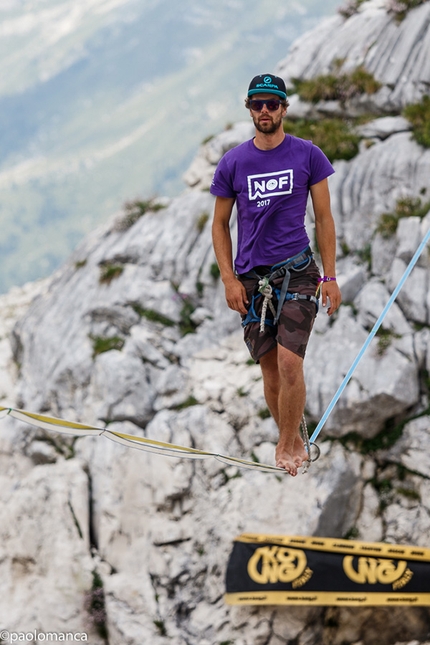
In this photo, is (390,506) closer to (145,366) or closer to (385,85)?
(145,366)

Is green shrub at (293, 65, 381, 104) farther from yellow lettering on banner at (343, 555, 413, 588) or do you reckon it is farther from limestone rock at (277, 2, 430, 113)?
yellow lettering on banner at (343, 555, 413, 588)

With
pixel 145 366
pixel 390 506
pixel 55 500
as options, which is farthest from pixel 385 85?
pixel 55 500

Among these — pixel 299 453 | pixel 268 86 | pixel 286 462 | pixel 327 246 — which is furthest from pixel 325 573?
pixel 268 86

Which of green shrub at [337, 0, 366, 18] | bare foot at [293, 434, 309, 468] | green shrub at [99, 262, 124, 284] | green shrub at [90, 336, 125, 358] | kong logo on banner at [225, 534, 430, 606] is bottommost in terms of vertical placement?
kong logo on banner at [225, 534, 430, 606]

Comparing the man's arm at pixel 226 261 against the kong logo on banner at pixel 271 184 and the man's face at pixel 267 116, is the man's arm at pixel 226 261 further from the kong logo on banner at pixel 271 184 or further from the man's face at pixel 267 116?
the man's face at pixel 267 116

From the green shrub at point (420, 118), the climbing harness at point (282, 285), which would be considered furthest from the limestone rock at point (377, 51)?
the climbing harness at point (282, 285)

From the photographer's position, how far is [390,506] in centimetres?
1872

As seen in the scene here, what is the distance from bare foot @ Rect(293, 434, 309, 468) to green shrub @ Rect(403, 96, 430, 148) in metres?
14.5

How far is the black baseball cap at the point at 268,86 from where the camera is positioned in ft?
24.0

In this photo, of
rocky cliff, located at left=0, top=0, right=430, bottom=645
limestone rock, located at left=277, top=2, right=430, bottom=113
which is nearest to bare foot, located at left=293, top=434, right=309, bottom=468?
rocky cliff, located at left=0, top=0, right=430, bottom=645

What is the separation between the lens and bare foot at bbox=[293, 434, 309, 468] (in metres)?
9.02

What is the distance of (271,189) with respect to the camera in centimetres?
766

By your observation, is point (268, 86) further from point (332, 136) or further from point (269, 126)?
point (332, 136)

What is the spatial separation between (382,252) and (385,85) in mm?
7520
